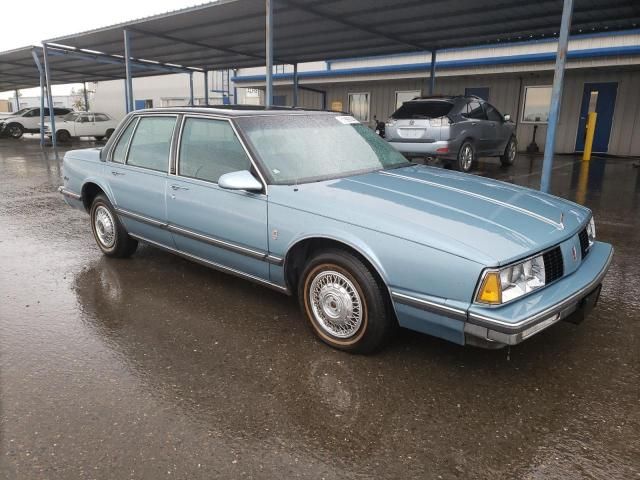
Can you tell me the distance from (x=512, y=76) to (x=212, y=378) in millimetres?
18105

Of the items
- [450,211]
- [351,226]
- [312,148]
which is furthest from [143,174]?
[450,211]

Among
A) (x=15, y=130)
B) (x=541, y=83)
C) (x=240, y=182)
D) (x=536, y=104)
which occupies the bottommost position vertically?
(x=15, y=130)

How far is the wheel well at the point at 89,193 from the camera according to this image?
16.9ft

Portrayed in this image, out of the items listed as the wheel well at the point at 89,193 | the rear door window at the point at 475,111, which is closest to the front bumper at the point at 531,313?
the wheel well at the point at 89,193

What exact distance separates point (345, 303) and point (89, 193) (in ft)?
11.6

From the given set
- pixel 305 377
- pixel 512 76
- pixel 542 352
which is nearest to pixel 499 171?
pixel 512 76

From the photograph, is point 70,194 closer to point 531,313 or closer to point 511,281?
point 511,281

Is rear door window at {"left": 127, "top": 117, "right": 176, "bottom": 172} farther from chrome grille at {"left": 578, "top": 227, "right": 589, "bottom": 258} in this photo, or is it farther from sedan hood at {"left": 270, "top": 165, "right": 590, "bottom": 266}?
chrome grille at {"left": 578, "top": 227, "right": 589, "bottom": 258}

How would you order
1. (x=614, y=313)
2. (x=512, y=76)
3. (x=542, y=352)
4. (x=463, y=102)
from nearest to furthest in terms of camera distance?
(x=542, y=352) → (x=614, y=313) → (x=463, y=102) → (x=512, y=76)

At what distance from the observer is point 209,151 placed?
3.95 metres

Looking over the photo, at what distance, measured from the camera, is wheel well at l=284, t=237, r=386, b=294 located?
311 cm

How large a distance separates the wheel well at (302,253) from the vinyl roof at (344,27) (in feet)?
24.2

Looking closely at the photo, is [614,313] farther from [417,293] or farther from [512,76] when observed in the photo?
[512,76]

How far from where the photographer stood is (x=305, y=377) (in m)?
2.90
